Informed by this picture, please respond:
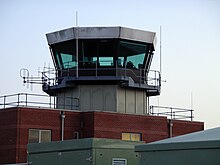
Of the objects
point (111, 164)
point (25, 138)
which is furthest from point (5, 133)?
point (111, 164)

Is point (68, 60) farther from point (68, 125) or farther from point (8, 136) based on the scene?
point (8, 136)

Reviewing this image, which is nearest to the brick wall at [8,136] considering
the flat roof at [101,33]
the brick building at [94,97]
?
the brick building at [94,97]

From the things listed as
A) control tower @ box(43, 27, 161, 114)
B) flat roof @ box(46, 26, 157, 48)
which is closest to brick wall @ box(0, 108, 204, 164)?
control tower @ box(43, 27, 161, 114)

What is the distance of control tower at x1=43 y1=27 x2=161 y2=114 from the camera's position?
32281 millimetres

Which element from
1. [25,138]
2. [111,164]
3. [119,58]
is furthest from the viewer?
[119,58]

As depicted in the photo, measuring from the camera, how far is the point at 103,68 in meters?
32.3

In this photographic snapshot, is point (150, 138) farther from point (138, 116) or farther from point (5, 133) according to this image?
point (5, 133)

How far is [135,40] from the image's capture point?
33.1m

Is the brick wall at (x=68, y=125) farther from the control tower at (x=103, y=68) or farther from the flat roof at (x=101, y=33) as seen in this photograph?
the flat roof at (x=101, y=33)

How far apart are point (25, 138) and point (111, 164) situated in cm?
1641

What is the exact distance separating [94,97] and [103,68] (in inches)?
91.8

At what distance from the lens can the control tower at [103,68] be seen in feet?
106

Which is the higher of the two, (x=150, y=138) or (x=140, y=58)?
(x=140, y=58)

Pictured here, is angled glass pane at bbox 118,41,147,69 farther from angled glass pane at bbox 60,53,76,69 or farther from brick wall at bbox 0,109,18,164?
brick wall at bbox 0,109,18,164
